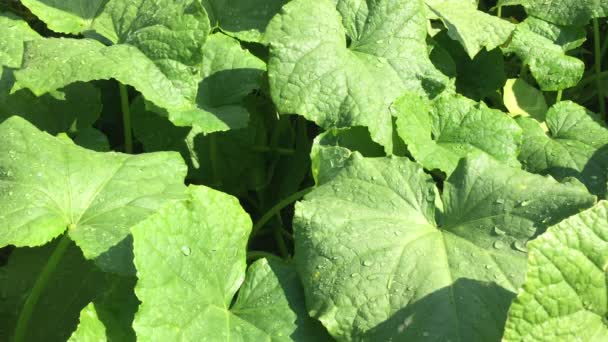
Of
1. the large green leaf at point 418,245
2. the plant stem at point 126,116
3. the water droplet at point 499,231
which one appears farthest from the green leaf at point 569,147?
the plant stem at point 126,116

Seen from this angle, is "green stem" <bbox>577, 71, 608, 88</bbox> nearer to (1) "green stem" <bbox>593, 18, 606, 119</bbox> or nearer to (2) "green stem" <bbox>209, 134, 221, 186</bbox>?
(1) "green stem" <bbox>593, 18, 606, 119</bbox>

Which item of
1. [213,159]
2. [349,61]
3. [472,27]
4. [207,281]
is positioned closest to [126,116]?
[213,159]

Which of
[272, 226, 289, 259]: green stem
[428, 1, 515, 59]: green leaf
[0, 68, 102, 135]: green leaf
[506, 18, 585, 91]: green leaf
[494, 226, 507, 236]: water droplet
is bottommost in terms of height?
[272, 226, 289, 259]: green stem

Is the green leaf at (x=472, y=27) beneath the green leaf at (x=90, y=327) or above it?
above

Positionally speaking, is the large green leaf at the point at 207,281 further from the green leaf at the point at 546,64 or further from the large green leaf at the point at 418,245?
the green leaf at the point at 546,64

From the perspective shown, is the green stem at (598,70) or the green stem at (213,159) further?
the green stem at (598,70)

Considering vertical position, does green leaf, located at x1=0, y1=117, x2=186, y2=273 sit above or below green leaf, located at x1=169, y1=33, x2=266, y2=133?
below

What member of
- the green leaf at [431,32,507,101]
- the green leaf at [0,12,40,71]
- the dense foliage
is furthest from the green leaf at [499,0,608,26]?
the green leaf at [0,12,40,71]

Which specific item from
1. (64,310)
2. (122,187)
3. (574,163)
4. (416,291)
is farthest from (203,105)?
(574,163)
